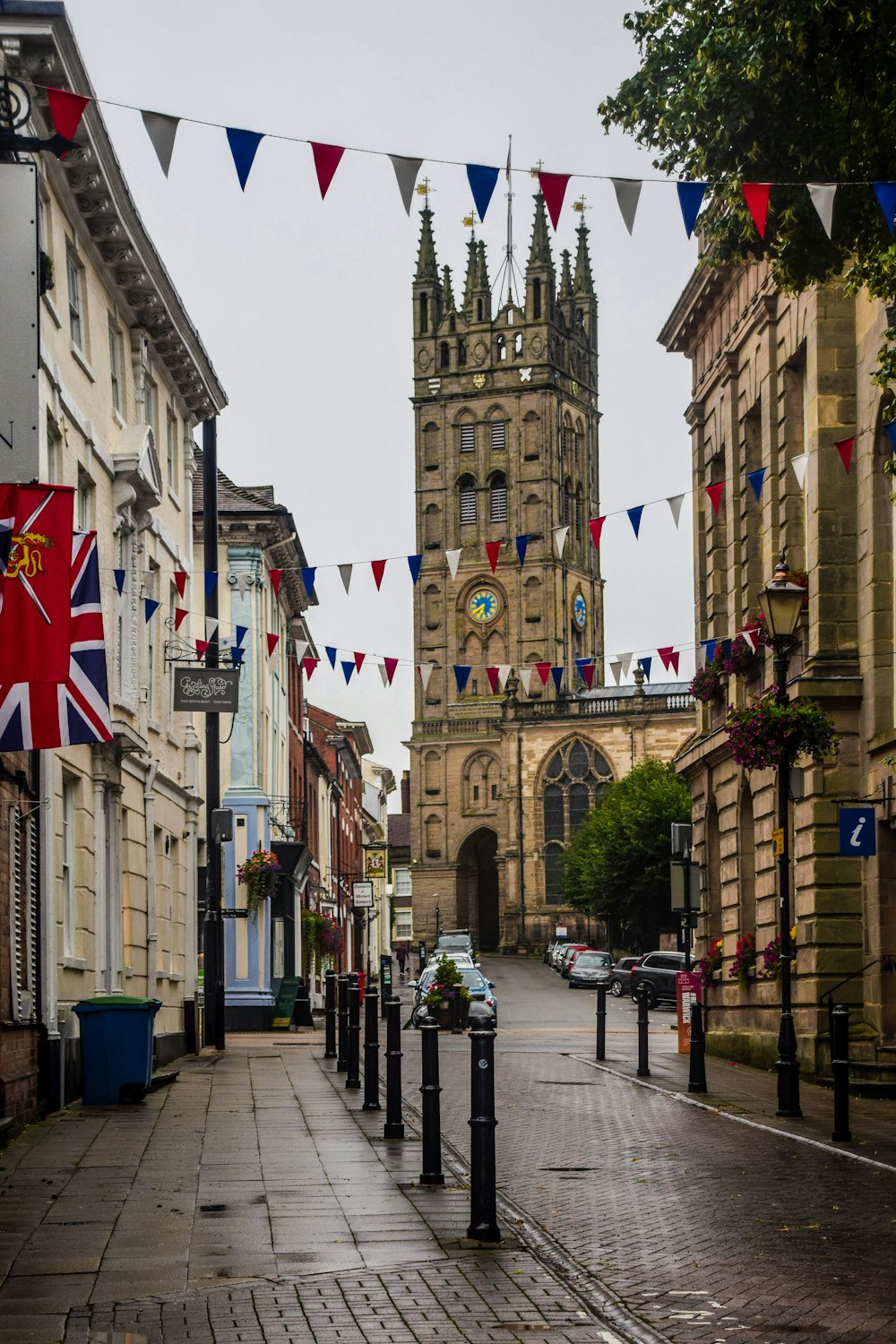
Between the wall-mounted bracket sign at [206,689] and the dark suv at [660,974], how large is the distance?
101ft

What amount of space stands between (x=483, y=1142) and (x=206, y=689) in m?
15.2

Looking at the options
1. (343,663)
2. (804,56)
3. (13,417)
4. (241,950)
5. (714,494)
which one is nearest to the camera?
(13,417)

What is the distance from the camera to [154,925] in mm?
24609

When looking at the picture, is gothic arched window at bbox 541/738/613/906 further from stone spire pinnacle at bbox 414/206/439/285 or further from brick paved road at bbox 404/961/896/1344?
brick paved road at bbox 404/961/896/1344

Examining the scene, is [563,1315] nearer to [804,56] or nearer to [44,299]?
[804,56]

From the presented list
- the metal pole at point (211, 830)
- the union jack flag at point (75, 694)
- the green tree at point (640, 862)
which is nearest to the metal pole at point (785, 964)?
the union jack flag at point (75, 694)

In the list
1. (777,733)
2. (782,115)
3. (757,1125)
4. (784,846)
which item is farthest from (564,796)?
(782,115)

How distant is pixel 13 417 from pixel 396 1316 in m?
5.60

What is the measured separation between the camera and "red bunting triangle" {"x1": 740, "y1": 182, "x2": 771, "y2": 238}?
12312 millimetres

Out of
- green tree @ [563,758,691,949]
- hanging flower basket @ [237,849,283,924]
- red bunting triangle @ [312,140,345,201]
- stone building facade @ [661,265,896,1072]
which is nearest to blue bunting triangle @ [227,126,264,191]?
red bunting triangle @ [312,140,345,201]

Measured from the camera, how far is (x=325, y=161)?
12.1 meters

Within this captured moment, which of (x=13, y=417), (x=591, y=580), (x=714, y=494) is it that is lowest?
(x=13, y=417)

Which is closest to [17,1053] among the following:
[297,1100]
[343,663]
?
[297,1100]

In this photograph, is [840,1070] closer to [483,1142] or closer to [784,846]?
[784,846]
